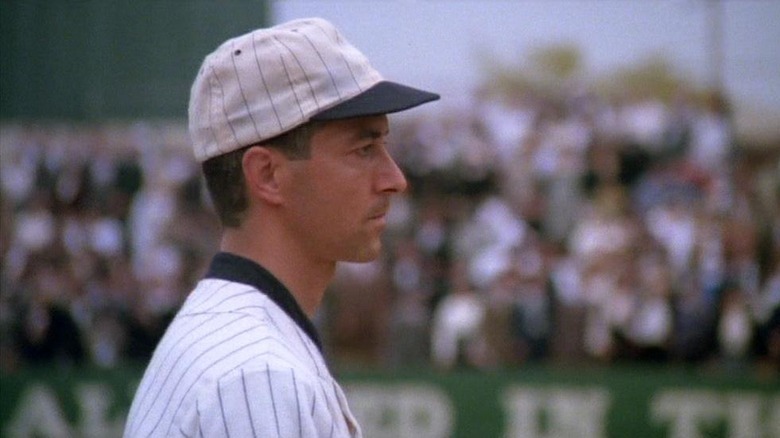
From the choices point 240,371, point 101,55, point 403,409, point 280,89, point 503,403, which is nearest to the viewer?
point 240,371

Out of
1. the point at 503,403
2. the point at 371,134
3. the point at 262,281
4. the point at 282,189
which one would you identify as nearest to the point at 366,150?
the point at 371,134

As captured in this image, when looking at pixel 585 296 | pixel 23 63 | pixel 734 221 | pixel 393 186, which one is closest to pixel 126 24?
pixel 23 63

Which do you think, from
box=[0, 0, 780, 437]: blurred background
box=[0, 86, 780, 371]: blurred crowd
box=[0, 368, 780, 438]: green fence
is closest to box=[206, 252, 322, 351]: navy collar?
box=[0, 0, 780, 437]: blurred background

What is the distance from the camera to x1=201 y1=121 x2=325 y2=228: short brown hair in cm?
190

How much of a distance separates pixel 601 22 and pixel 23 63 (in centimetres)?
409

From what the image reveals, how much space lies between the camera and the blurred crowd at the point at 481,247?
9.67m

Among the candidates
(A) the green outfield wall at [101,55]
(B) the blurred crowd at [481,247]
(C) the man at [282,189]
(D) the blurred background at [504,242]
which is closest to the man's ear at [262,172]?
(C) the man at [282,189]

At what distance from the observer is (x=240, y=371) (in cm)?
167

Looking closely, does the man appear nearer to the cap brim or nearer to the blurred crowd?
the cap brim

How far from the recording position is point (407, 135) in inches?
415

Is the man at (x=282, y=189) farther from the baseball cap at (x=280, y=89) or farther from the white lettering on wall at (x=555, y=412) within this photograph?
the white lettering on wall at (x=555, y=412)

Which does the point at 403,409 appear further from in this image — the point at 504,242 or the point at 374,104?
the point at 374,104

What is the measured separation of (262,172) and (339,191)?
0.10 meters

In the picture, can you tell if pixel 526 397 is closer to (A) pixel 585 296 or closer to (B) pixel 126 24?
(A) pixel 585 296
